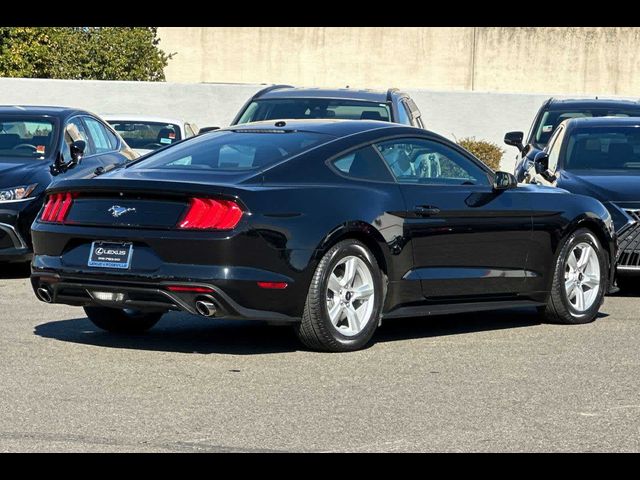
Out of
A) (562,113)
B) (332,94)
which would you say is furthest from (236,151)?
(562,113)

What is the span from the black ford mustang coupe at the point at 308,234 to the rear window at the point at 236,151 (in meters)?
0.02

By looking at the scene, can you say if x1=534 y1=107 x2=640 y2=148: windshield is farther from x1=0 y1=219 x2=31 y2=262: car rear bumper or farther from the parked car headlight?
x1=0 y1=219 x2=31 y2=262: car rear bumper

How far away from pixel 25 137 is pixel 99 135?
3.99 ft

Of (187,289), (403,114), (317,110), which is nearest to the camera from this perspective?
(187,289)

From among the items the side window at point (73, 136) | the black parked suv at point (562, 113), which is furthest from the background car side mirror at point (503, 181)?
the black parked suv at point (562, 113)

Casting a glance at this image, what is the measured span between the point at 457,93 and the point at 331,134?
21.3 m

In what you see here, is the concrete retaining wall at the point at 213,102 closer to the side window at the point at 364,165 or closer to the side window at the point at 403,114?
the side window at the point at 403,114

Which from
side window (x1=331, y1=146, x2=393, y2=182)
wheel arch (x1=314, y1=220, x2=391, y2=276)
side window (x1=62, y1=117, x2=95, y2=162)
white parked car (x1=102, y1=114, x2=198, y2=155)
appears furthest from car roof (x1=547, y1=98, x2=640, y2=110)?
wheel arch (x1=314, y1=220, x2=391, y2=276)

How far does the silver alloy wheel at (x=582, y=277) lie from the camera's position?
1052cm

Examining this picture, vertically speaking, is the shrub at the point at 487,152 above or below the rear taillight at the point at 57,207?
below

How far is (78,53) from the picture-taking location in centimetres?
3694

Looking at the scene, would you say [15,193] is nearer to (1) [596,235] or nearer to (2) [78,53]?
(1) [596,235]

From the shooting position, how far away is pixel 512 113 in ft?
99.5
